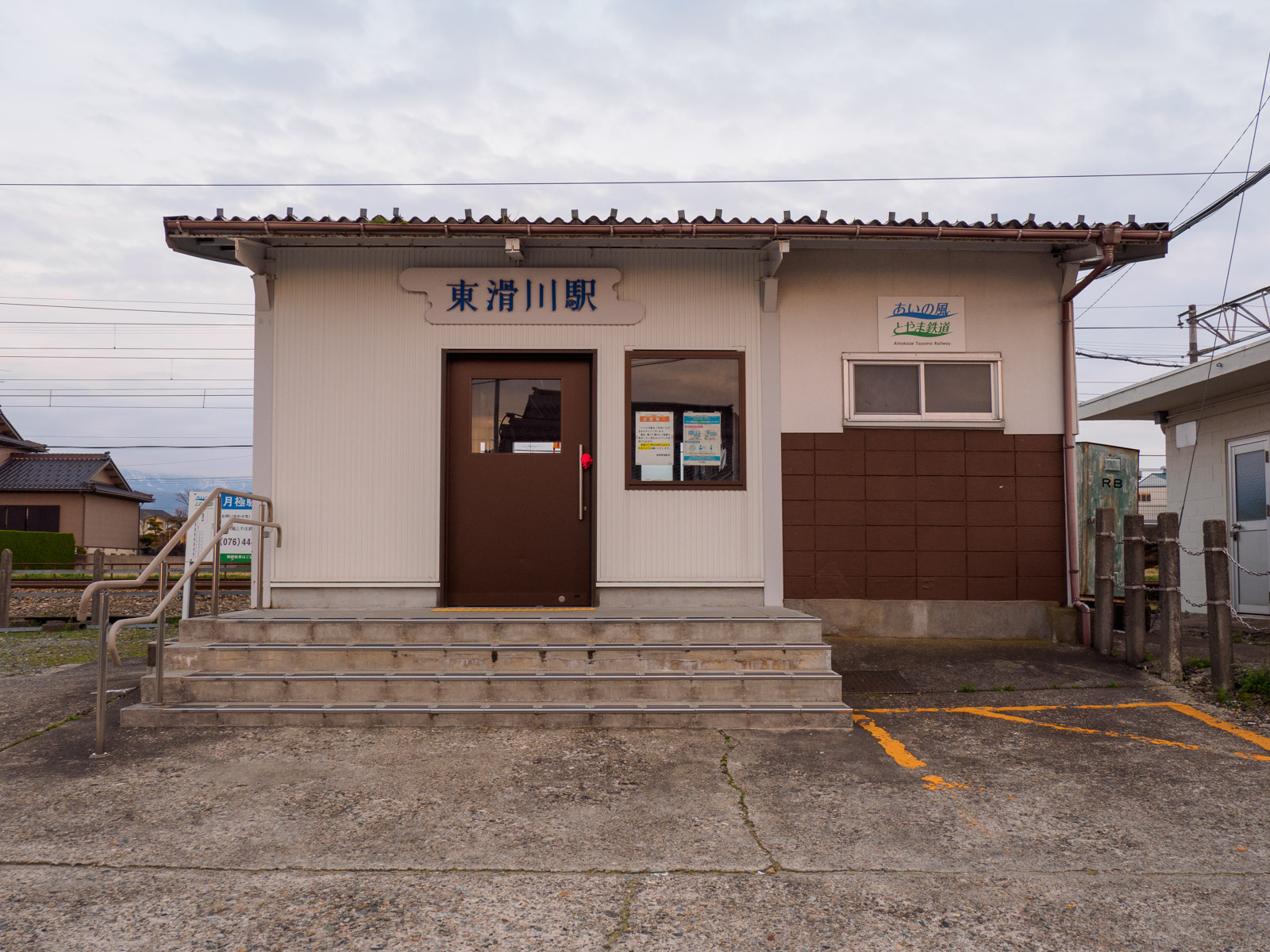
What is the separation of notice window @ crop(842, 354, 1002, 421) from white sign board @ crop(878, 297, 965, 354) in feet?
0.37

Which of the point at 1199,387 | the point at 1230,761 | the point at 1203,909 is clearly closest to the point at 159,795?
the point at 1203,909

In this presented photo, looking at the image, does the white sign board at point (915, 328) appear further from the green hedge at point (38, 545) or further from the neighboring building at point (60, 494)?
the neighboring building at point (60, 494)

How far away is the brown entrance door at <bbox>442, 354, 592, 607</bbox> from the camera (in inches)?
267

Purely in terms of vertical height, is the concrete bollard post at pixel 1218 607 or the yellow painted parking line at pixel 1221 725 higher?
the concrete bollard post at pixel 1218 607

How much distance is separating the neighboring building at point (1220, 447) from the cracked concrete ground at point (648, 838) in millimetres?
6469

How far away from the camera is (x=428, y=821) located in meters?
3.51

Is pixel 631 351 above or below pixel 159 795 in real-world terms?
above

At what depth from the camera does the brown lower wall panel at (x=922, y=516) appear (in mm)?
6883

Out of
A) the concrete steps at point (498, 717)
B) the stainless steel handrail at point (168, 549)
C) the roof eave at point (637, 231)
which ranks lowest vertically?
the concrete steps at point (498, 717)

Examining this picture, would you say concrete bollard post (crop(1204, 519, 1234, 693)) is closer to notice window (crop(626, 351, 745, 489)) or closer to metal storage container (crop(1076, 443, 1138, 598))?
metal storage container (crop(1076, 443, 1138, 598))

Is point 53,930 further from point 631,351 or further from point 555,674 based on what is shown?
point 631,351

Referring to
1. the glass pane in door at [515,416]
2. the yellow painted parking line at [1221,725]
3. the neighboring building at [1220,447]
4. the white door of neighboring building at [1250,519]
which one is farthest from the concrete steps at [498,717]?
the white door of neighboring building at [1250,519]

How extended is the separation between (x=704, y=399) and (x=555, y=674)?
9.19ft

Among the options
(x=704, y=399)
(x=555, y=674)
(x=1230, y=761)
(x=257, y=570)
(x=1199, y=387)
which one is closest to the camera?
(x=1230, y=761)
